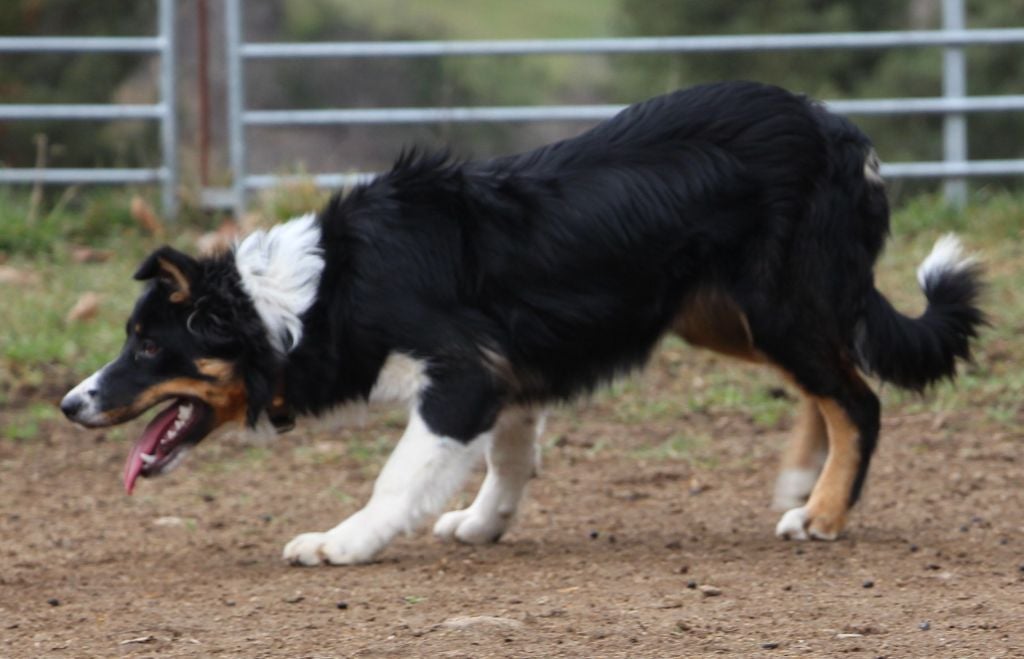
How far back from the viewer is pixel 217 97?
20.7m

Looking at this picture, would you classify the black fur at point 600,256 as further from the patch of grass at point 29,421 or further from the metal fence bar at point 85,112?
the metal fence bar at point 85,112

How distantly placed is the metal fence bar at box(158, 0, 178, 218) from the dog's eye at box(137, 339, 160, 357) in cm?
562

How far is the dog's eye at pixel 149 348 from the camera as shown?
5.09 meters

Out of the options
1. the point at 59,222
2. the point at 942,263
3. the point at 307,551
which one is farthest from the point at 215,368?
the point at 59,222

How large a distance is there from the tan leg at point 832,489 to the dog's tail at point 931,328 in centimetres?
26

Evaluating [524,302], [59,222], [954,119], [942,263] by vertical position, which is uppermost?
[954,119]

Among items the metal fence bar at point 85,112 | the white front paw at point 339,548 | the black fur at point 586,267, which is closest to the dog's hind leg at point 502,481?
the black fur at point 586,267

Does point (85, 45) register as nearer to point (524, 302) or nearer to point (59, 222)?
point (59, 222)

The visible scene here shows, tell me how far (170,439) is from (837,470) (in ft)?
6.90

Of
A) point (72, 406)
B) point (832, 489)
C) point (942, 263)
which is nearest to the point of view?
point (72, 406)

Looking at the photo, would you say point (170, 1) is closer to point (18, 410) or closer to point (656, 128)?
point (18, 410)

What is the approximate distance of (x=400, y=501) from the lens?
509 cm

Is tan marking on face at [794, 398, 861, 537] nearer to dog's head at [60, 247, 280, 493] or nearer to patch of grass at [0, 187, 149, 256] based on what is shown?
dog's head at [60, 247, 280, 493]

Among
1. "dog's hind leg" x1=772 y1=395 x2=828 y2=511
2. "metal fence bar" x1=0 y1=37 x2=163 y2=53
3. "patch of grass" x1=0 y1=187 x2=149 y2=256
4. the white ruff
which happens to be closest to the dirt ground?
"dog's hind leg" x1=772 y1=395 x2=828 y2=511
